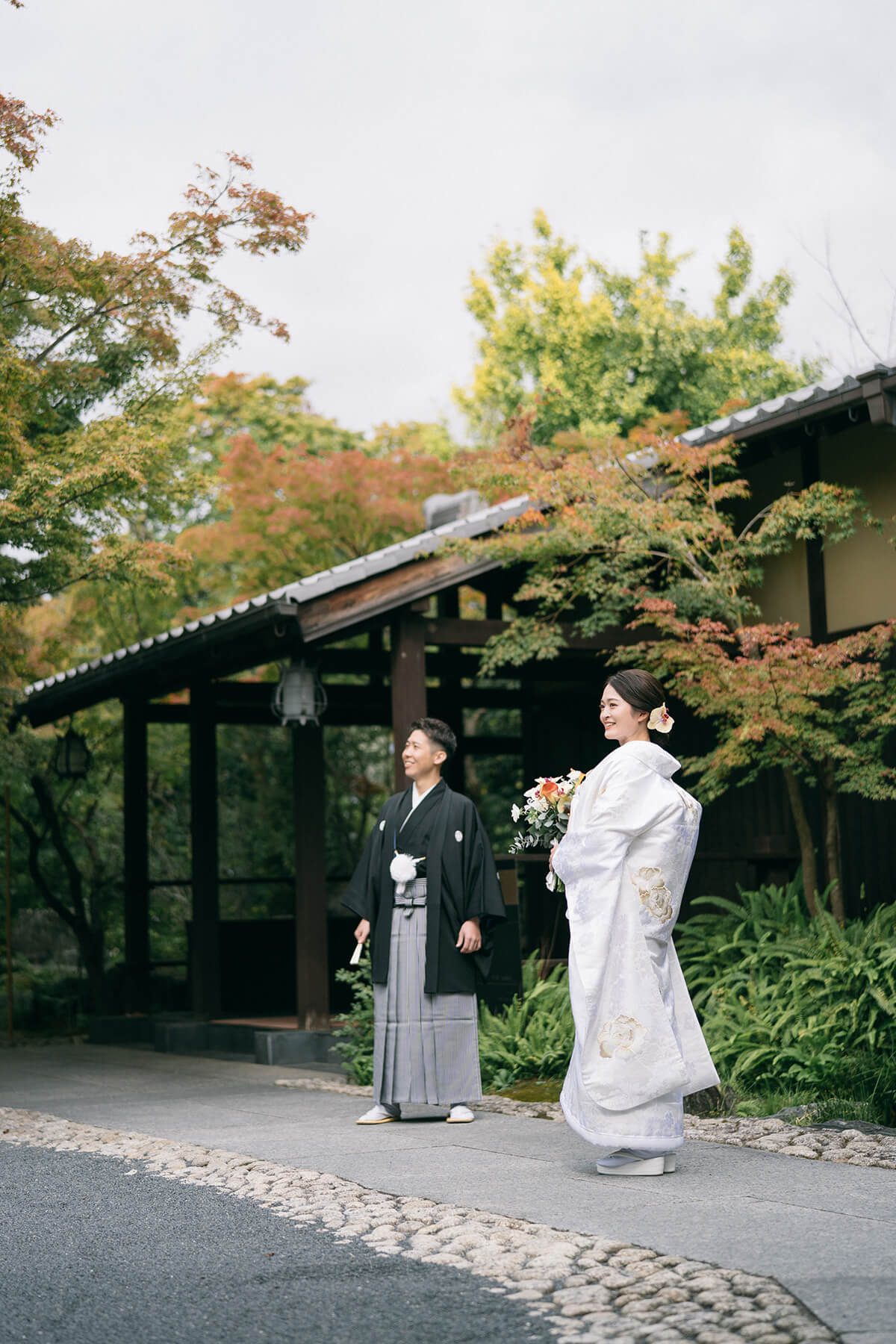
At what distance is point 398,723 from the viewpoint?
904 centimetres

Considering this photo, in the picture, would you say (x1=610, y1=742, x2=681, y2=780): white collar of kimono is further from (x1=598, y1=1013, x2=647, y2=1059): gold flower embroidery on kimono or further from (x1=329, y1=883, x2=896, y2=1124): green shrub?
(x1=329, y1=883, x2=896, y2=1124): green shrub

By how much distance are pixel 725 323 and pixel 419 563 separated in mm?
12092

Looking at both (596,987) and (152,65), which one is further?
(152,65)

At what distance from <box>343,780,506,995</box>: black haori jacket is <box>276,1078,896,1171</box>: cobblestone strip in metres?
0.80

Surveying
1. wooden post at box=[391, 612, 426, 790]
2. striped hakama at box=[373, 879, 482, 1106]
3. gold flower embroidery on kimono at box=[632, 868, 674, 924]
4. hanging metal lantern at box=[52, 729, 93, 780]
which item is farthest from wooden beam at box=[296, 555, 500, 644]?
hanging metal lantern at box=[52, 729, 93, 780]

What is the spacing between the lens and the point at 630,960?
16.4ft

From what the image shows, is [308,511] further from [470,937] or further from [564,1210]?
[564,1210]

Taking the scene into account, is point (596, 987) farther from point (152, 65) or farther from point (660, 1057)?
point (152, 65)

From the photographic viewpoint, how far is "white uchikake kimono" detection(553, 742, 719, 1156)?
4895mm

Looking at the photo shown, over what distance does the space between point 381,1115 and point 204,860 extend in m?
4.70

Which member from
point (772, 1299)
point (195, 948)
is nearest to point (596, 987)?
point (772, 1299)

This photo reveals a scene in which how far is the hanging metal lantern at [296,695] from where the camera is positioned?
9109mm

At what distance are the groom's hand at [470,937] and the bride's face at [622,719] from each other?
1.80 m

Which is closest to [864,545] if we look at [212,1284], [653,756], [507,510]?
[507,510]
